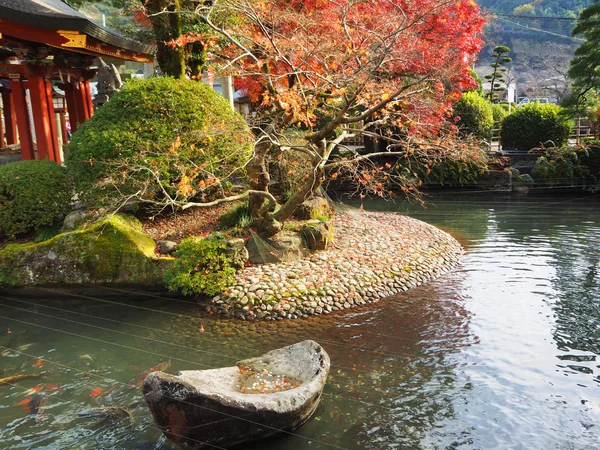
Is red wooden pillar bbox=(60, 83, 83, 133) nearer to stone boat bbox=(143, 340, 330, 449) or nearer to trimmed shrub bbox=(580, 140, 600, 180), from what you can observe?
Result: stone boat bbox=(143, 340, 330, 449)

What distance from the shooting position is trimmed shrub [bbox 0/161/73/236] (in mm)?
9617

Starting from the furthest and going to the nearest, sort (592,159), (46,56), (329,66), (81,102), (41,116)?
(592,159)
(81,102)
(41,116)
(46,56)
(329,66)

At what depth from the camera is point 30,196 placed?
966cm

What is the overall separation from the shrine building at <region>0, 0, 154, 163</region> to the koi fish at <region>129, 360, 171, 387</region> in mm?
7614

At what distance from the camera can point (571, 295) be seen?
8.40 m

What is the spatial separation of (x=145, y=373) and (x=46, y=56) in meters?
9.25

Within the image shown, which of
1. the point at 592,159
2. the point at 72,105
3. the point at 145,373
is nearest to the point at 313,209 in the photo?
the point at 145,373

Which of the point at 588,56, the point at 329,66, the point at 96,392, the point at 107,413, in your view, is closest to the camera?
the point at 107,413

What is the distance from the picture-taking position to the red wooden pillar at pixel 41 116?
474 inches

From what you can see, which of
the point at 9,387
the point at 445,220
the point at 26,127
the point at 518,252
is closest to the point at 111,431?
the point at 9,387

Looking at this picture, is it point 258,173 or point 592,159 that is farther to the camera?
point 592,159

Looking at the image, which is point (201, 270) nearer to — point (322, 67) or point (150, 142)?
point (150, 142)

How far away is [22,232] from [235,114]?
195 inches

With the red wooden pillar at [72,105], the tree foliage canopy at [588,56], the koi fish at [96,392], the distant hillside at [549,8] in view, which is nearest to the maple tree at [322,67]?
the koi fish at [96,392]
